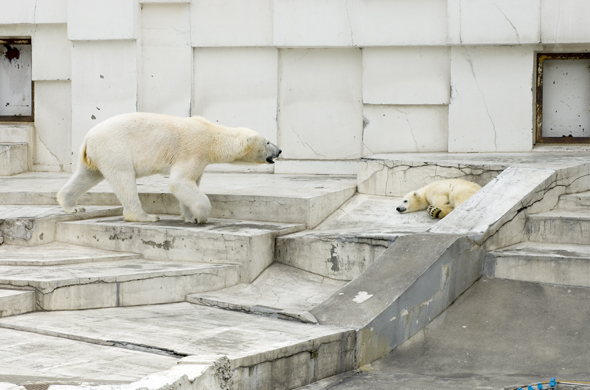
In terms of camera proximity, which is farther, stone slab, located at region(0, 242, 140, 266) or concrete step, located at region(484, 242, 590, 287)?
stone slab, located at region(0, 242, 140, 266)

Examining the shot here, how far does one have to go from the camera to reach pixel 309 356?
12.9 feet

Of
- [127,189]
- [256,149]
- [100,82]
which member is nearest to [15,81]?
[100,82]

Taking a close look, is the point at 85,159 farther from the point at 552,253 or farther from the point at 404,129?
the point at 404,129

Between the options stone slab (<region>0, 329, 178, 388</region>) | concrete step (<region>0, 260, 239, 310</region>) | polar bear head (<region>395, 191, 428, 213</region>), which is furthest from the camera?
polar bear head (<region>395, 191, 428, 213</region>)

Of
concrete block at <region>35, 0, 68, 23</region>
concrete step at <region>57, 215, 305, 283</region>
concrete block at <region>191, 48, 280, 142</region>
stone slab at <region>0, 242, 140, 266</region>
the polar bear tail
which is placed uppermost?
concrete block at <region>35, 0, 68, 23</region>

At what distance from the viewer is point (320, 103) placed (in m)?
8.79

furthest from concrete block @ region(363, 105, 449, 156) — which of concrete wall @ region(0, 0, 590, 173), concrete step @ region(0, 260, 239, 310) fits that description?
concrete step @ region(0, 260, 239, 310)

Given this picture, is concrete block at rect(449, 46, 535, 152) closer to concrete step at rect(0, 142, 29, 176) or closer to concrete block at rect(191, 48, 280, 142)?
concrete block at rect(191, 48, 280, 142)

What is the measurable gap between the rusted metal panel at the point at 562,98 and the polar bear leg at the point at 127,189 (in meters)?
4.63

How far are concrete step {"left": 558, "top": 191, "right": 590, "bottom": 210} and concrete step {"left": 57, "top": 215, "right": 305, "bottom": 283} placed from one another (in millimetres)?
2148

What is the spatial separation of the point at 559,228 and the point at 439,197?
3.40 feet

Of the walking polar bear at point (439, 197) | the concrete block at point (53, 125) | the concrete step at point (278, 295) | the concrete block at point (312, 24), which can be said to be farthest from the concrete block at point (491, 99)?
the concrete block at point (53, 125)

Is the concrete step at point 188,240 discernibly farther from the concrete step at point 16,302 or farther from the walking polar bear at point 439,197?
the concrete step at point 16,302

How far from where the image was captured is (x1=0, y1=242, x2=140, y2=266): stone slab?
5257 millimetres
